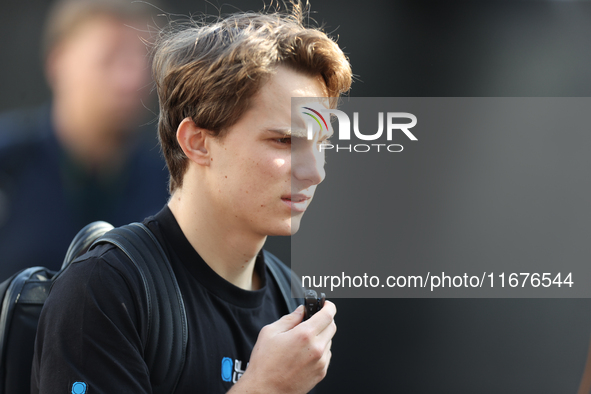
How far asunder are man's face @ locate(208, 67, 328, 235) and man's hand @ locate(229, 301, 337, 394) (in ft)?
0.82

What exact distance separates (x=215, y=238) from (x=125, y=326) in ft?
1.13

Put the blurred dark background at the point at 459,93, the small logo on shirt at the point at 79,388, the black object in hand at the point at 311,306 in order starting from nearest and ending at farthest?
1. the small logo on shirt at the point at 79,388
2. the black object in hand at the point at 311,306
3. the blurred dark background at the point at 459,93

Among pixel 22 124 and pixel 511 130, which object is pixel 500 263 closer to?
pixel 511 130

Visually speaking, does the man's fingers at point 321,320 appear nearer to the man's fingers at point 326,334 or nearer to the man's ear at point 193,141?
the man's fingers at point 326,334

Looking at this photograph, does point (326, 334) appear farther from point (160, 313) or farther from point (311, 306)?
point (160, 313)

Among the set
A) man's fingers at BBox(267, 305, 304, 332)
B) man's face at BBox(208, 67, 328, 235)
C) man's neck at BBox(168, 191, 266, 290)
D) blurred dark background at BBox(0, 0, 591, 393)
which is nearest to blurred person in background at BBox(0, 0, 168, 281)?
blurred dark background at BBox(0, 0, 591, 393)

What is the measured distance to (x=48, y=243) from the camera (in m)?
1.99

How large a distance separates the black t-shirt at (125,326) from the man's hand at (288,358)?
0.42 ft

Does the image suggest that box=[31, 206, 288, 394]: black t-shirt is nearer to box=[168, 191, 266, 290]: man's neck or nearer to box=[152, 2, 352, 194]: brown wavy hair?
box=[168, 191, 266, 290]: man's neck

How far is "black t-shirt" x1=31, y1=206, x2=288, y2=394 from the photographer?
868 millimetres

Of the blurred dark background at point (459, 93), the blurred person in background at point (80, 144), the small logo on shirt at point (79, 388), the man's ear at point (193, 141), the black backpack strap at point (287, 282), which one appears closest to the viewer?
the small logo on shirt at point (79, 388)

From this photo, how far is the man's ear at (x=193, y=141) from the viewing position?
46.4 inches

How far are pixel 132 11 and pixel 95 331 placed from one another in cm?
169

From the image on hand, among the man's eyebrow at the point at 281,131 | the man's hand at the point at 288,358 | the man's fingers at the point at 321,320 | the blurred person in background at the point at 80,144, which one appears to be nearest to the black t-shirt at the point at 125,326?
the man's hand at the point at 288,358
